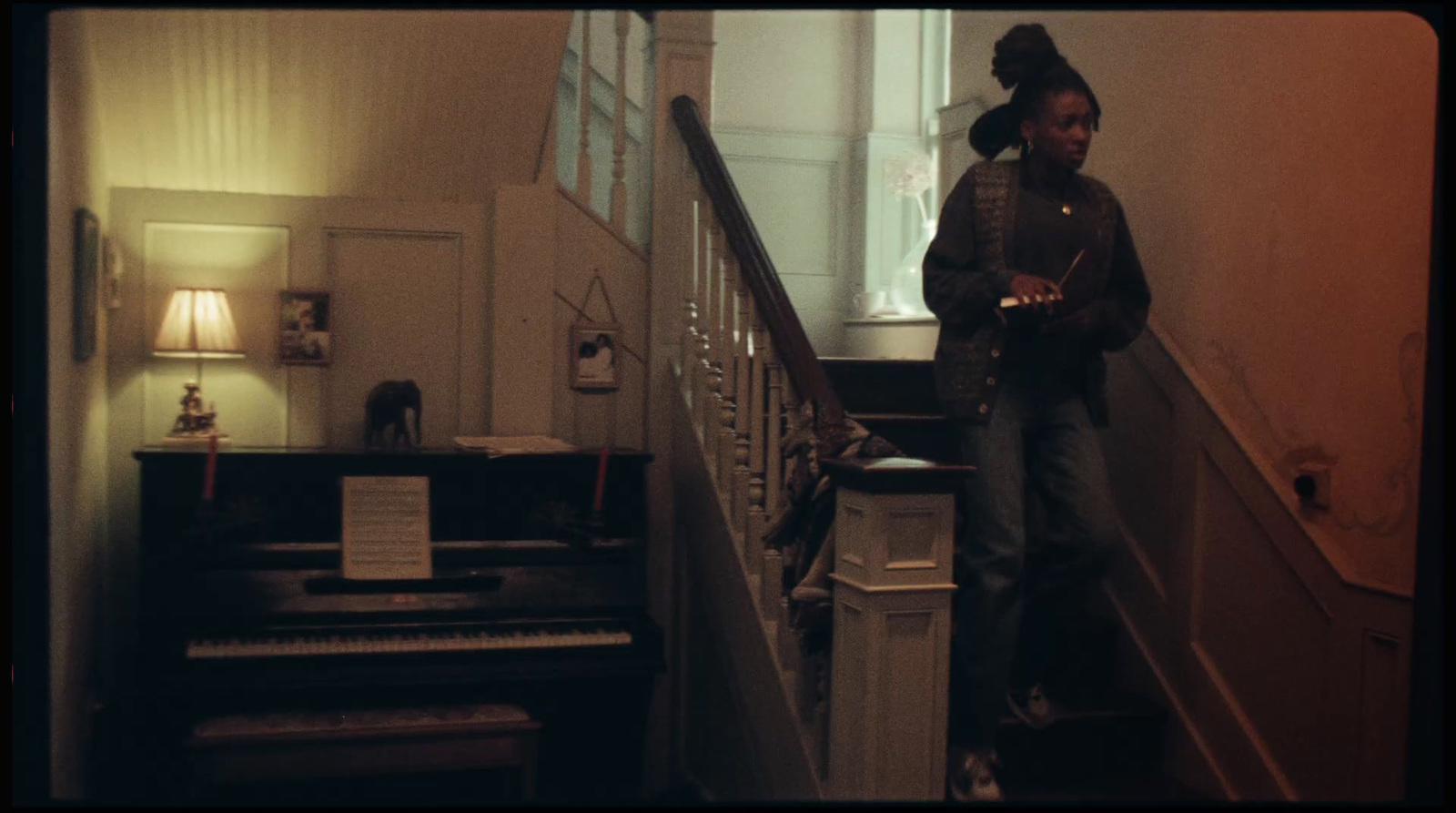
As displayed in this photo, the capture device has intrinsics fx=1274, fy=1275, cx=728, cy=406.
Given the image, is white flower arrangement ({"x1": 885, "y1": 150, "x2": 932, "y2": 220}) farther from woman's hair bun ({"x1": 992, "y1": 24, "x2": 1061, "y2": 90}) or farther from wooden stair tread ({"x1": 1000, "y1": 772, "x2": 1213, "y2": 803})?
wooden stair tread ({"x1": 1000, "y1": 772, "x2": 1213, "y2": 803})

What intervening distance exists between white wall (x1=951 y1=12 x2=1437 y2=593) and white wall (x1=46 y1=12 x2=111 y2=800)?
2.73 m

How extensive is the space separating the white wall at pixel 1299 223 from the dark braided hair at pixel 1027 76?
0.49 meters

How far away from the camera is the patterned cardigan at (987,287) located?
9.57ft

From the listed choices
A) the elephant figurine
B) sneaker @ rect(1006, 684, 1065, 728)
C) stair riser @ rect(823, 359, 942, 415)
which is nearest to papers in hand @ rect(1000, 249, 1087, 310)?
sneaker @ rect(1006, 684, 1065, 728)

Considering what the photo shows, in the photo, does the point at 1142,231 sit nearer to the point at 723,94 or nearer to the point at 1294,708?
the point at 1294,708

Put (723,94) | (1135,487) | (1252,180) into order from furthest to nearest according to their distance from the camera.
Answer: 1. (723,94)
2. (1135,487)
3. (1252,180)

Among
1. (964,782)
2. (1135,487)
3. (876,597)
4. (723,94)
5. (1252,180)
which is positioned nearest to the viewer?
(876,597)

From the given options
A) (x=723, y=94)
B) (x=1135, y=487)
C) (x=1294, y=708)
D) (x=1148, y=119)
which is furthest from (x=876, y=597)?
(x=723, y=94)

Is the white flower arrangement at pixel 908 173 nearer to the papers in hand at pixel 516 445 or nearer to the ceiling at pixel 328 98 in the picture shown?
the ceiling at pixel 328 98

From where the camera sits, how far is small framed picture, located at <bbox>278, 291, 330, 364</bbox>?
3645 mm

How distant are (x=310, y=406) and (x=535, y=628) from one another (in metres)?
0.98

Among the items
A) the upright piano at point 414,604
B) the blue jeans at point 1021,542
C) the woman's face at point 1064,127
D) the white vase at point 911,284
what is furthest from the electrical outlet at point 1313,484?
the white vase at point 911,284

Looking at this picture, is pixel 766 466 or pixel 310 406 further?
pixel 310 406

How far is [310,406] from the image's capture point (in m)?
3.70
